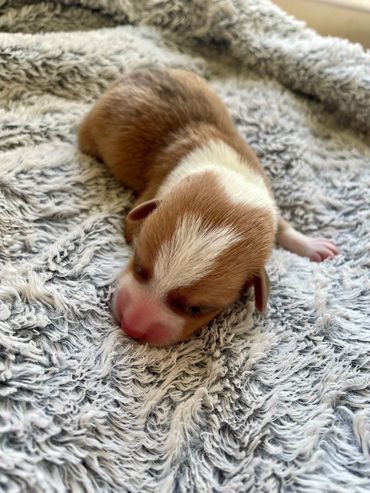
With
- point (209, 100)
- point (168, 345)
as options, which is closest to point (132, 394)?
point (168, 345)

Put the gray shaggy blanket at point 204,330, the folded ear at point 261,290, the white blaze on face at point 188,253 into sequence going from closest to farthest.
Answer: the gray shaggy blanket at point 204,330 < the white blaze on face at point 188,253 < the folded ear at point 261,290

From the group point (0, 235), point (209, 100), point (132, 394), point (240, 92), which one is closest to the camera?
point (132, 394)

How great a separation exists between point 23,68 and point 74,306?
48.2 inches

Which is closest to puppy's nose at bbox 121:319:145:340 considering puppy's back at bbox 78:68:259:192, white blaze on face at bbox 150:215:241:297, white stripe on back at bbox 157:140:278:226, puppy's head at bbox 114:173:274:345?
puppy's head at bbox 114:173:274:345

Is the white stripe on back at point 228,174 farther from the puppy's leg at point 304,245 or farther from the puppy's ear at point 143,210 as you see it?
the puppy's leg at point 304,245

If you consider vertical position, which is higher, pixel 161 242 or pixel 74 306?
pixel 161 242

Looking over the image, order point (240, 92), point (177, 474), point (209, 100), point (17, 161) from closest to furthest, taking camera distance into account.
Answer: point (177, 474), point (17, 161), point (209, 100), point (240, 92)

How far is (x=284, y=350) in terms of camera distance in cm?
183

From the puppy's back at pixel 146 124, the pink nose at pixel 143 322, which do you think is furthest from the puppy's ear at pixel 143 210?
the puppy's back at pixel 146 124

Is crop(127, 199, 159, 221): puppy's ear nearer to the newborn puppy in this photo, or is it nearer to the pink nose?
the newborn puppy

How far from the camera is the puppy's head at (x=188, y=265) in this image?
1.71 m

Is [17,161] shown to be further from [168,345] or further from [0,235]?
[168,345]

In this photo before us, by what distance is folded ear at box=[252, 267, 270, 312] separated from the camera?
185cm

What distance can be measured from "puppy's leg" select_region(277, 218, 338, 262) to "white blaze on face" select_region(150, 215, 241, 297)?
2.03ft
